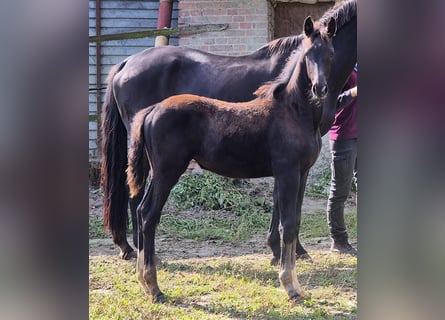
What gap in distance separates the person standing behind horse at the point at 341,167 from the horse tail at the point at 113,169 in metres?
1.29

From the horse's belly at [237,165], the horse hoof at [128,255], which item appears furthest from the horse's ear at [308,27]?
the horse hoof at [128,255]

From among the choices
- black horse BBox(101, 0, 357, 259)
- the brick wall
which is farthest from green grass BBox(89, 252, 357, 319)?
the brick wall

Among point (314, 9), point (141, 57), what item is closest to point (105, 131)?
point (141, 57)

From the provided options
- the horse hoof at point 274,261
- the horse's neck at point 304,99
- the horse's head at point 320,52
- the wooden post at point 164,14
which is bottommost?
the horse hoof at point 274,261

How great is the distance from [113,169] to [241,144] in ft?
3.25

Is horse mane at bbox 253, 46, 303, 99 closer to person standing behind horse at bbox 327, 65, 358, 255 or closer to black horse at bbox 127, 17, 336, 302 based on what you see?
black horse at bbox 127, 17, 336, 302

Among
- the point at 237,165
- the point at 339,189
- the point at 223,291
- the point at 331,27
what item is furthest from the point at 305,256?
the point at 331,27

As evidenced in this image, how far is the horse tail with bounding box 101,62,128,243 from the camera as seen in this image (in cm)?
331

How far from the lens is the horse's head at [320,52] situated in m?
2.58

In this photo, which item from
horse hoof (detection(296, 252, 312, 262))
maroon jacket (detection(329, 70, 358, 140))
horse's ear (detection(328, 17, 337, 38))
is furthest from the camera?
horse hoof (detection(296, 252, 312, 262))

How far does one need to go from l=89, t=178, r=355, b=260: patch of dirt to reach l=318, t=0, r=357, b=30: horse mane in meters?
1.03

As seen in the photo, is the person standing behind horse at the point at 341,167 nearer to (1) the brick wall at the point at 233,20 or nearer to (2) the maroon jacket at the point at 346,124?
(2) the maroon jacket at the point at 346,124
